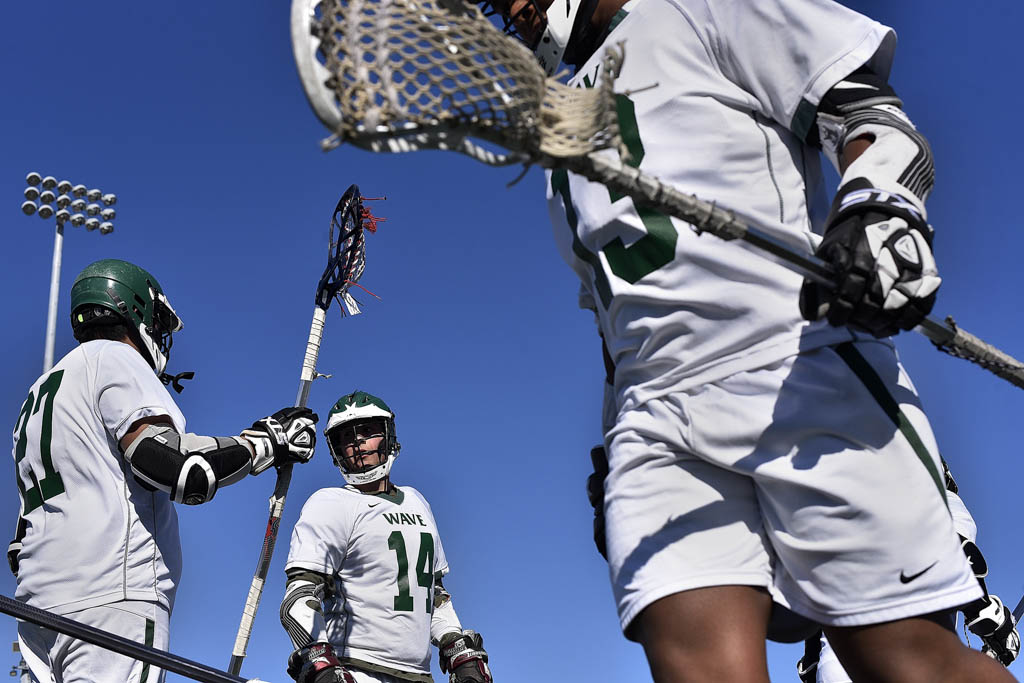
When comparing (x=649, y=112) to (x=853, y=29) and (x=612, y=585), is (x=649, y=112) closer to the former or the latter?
(x=853, y=29)

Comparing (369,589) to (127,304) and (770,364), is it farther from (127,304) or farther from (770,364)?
(770,364)

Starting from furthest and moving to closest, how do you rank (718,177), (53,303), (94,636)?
(53,303)
(94,636)
(718,177)

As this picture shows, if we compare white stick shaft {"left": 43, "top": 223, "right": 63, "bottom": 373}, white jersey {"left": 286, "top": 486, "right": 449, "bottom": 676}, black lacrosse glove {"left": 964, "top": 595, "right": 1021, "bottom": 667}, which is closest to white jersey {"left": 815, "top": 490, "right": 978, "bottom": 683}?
black lacrosse glove {"left": 964, "top": 595, "right": 1021, "bottom": 667}

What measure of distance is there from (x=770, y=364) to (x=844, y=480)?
242 millimetres

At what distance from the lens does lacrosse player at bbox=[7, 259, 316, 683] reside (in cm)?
411

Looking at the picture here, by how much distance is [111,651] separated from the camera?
3.98 metres

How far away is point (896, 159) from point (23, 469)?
12.5 feet

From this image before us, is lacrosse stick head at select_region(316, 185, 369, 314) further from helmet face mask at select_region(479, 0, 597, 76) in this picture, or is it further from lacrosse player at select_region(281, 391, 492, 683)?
helmet face mask at select_region(479, 0, 597, 76)

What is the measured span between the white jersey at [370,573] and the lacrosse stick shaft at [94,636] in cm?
222

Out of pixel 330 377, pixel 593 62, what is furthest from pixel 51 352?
pixel 593 62

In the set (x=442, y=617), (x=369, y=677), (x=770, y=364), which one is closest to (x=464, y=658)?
(x=442, y=617)

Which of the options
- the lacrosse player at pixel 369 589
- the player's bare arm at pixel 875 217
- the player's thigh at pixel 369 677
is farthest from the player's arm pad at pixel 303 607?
the player's bare arm at pixel 875 217

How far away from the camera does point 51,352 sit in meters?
13.5

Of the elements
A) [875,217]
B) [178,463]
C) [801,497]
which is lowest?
[801,497]
